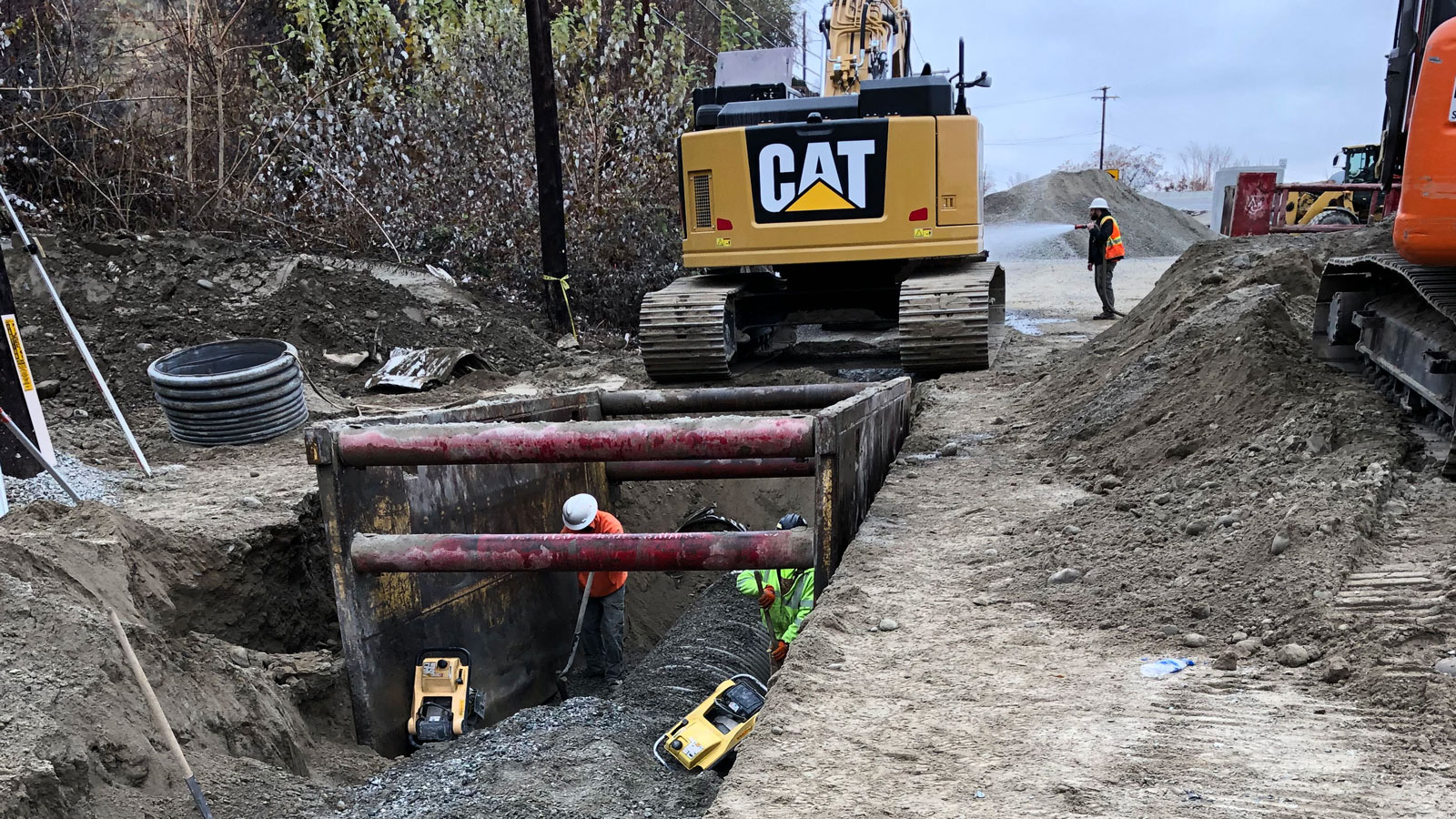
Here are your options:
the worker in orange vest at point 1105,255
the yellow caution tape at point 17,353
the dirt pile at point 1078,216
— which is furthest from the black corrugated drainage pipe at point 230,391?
the dirt pile at point 1078,216

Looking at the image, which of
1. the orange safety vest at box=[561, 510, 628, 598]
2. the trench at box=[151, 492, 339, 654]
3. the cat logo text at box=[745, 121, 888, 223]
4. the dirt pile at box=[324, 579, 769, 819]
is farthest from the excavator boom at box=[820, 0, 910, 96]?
the dirt pile at box=[324, 579, 769, 819]

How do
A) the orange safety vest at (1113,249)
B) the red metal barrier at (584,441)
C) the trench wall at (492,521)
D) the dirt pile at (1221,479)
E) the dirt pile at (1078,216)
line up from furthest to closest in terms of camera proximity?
the dirt pile at (1078,216), the orange safety vest at (1113,249), the trench wall at (492,521), the red metal barrier at (584,441), the dirt pile at (1221,479)

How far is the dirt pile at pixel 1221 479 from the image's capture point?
Result: 136 inches

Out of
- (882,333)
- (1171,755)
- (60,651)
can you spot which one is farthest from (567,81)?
(1171,755)

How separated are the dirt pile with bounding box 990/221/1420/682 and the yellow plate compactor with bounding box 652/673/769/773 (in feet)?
3.77

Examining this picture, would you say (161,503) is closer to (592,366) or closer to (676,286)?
(676,286)

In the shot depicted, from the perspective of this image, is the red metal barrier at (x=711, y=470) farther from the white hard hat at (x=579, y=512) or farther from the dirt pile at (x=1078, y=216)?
the dirt pile at (x=1078, y=216)

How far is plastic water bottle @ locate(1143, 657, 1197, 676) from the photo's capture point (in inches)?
123

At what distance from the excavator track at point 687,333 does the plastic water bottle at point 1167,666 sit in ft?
20.9

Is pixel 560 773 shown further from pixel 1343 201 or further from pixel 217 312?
pixel 1343 201

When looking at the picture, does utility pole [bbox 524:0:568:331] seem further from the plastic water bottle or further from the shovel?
Result: the plastic water bottle

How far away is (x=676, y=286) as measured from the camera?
10.0 metres

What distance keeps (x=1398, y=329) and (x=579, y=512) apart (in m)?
4.11

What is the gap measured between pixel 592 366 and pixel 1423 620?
940 centimetres
